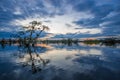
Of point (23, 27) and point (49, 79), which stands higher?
point (23, 27)

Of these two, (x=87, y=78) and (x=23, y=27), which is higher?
(x=23, y=27)

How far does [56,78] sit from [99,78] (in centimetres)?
262

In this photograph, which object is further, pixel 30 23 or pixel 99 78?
pixel 30 23

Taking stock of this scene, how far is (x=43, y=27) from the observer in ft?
223

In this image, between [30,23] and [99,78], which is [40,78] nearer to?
[99,78]

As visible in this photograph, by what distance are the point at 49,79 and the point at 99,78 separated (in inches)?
119

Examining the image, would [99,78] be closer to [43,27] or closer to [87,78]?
[87,78]

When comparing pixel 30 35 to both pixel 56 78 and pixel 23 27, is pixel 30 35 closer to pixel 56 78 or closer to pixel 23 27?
pixel 23 27

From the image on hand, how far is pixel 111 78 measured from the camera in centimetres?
1002

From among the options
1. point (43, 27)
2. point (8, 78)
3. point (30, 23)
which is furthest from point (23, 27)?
point (8, 78)

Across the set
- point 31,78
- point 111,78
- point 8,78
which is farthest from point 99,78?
point 8,78

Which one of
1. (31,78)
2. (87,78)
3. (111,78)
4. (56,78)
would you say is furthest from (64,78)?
(111,78)

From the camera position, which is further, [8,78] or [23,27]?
[23,27]

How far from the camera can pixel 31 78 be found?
10086 mm
